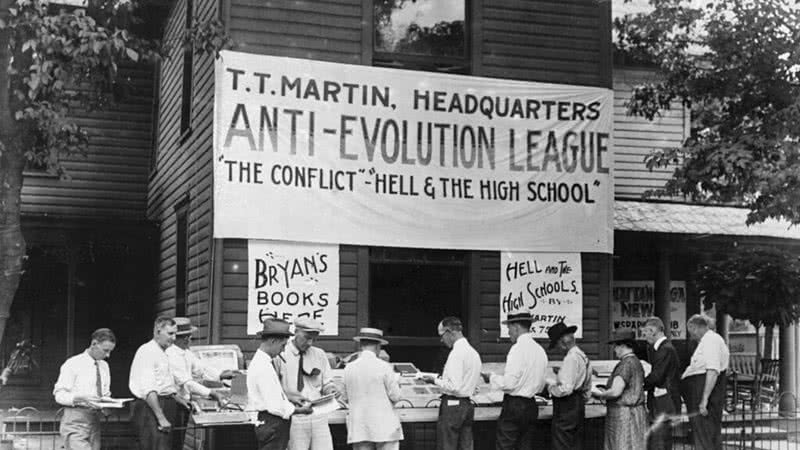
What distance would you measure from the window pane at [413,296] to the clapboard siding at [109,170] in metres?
7.93

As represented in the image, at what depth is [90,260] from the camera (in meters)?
19.8

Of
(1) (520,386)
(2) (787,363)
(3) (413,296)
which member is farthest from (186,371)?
(2) (787,363)

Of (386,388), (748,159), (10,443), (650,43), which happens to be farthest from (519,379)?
(650,43)

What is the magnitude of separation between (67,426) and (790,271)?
12.1m

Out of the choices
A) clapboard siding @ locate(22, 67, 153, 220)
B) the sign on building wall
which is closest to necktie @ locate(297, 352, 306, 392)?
clapboard siding @ locate(22, 67, 153, 220)

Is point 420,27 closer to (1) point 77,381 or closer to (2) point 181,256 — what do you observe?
(2) point 181,256

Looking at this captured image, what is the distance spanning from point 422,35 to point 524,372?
5.12 metres

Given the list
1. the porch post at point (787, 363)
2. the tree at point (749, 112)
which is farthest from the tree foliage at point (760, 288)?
the tree at point (749, 112)

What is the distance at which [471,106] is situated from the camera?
45.2 ft

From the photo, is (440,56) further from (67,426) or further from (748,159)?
(67,426)

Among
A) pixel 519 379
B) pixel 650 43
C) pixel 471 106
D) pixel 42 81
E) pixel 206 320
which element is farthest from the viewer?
pixel 650 43

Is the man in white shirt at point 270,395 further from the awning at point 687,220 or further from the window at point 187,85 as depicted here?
the awning at point 687,220

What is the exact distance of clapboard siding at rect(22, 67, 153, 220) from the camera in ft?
64.5

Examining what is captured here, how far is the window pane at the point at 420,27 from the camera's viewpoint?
13.7m
